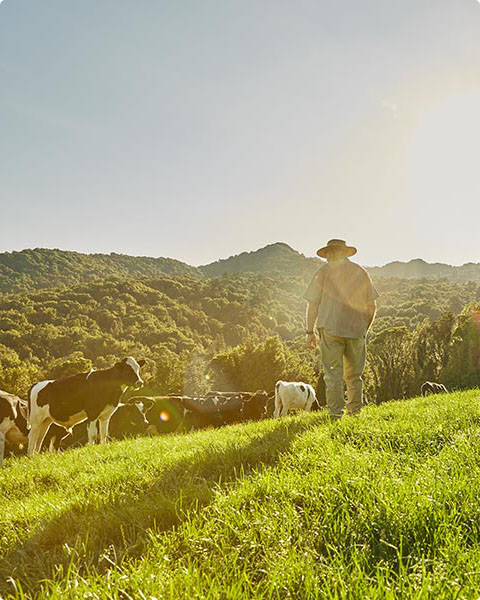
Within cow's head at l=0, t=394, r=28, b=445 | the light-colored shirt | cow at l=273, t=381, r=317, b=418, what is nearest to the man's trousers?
the light-colored shirt

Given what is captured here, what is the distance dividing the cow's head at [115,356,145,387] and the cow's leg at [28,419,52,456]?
1.99 metres

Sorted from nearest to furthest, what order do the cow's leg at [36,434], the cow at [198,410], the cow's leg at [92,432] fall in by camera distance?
1. the cow's leg at [36,434]
2. the cow's leg at [92,432]
3. the cow at [198,410]

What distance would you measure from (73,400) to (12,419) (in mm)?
1805

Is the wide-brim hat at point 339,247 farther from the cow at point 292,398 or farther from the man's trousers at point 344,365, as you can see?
the cow at point 292,398

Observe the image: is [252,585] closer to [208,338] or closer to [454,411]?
[454,411]

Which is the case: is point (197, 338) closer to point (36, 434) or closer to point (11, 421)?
point (11, 421)

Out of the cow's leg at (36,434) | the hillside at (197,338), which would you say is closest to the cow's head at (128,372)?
the cow's leg at (36,434)

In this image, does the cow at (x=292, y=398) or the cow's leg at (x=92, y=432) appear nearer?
the cow's leg at (x=92, y=432)

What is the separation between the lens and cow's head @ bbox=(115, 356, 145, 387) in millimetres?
10617

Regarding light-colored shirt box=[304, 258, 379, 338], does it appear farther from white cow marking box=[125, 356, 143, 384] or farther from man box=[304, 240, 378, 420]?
white cow marking box=[125, 356, 143, 384]

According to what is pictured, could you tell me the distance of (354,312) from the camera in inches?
265

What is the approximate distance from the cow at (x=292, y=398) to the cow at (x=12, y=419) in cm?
1193

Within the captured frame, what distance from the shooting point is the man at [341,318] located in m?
6.59

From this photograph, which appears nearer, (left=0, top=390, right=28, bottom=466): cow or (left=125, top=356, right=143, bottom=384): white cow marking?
(left=0, top=390, right=28, bottom=466): cow
